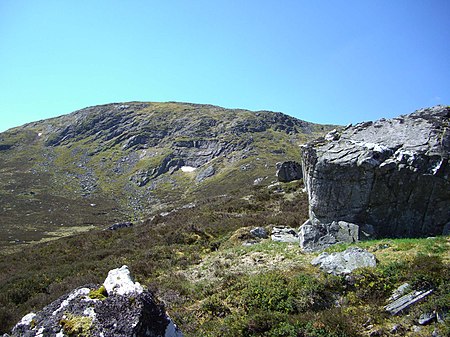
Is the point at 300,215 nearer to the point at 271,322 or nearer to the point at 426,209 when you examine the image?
the point at 426,209

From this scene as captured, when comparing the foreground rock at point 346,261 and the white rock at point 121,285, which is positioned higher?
the white rock at point 121,285

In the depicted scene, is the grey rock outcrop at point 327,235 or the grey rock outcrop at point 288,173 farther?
the grey rock outcrop at point 288,173

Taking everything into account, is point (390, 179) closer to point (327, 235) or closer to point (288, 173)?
point (327, 235)

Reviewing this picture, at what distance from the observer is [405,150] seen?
1555cm

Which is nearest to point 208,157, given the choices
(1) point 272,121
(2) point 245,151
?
(2) point 245,151

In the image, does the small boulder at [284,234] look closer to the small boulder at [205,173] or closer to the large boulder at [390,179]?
the large boulder at [390,179]

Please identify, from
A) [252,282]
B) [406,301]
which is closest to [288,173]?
[252,282]

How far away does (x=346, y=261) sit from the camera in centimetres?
1169

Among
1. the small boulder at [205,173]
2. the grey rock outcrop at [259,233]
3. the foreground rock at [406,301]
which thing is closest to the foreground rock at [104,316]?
the foreground rock at [406,301]

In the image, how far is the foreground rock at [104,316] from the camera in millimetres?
5504

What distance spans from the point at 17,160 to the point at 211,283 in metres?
153

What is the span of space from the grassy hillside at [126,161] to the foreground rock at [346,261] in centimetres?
3941

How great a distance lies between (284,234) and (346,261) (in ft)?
27.0

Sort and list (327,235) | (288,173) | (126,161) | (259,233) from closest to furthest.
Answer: (327,235)
(259,233)
(288,173)
(126,161)
